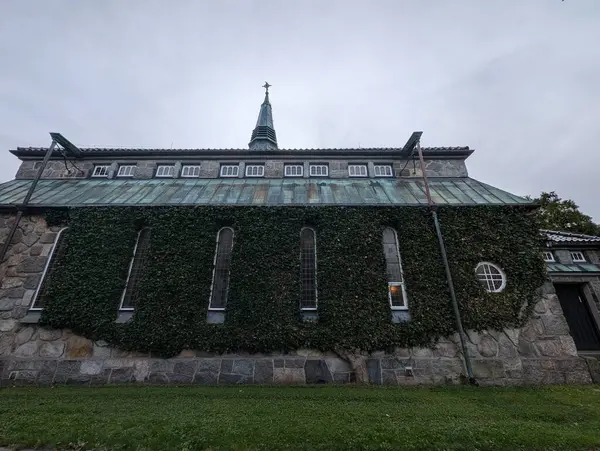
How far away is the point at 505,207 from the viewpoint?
34.4ft

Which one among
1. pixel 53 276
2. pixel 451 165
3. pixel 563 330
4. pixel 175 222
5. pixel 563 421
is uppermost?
pixel 451 165

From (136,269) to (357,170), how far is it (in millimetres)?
10811

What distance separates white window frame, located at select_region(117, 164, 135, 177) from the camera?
13977 mm

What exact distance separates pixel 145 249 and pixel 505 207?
14.0 meters

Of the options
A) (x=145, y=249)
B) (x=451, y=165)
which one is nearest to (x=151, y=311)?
(x=145, y=249)

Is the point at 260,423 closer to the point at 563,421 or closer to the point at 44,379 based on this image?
the point at 563,421

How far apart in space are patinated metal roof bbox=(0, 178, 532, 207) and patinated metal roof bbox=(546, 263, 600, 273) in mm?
5329

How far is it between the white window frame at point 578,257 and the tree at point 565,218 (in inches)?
488

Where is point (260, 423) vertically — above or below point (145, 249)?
below

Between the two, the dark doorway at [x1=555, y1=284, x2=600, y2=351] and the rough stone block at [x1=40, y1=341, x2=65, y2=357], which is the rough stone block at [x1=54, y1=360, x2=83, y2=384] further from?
the dark doorway at [x1=555, y1=284, x2=600, y2=351]

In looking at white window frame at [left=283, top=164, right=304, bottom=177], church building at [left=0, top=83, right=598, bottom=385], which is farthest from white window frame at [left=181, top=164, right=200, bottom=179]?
white window frame at [left=283, top=164, right=304, bottom=177]

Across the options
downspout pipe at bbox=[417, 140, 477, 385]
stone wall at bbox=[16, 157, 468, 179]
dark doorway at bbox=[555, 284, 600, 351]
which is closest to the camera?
downspout pipe at bbox=[417, 140, 477, 385]

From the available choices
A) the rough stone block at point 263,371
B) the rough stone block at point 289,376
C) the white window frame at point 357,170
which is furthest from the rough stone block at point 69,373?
the white window frame at point 357,170

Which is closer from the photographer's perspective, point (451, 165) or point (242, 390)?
point (242, 390)
